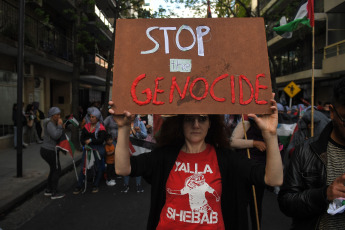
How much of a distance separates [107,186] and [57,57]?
34.2 ft

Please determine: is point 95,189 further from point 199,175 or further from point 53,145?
point 199,175

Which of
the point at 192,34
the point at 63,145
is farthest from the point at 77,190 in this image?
the point at 192,34

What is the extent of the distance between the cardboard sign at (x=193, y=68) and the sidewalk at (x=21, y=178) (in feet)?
13.4

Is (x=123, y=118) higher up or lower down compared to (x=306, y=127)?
higher up

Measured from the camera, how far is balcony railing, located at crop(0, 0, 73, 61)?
34.3ft

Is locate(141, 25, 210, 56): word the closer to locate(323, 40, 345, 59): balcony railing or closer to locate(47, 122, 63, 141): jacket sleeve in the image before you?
locate(47, 122, 63, 141): jacket sleeve

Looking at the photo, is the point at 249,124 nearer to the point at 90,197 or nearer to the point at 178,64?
the point at 178,64

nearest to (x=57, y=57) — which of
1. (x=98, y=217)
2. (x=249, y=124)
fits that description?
(x=98, y=217)

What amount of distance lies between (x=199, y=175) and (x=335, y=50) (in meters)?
18.9

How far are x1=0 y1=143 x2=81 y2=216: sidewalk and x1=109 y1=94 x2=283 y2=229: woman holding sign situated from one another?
3791 millimetres

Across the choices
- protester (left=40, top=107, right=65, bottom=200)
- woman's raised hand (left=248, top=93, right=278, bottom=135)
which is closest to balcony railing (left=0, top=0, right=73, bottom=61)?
protester (left=40, top=107, right=65, bottom=200)

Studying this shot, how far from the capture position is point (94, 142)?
584 centimetres

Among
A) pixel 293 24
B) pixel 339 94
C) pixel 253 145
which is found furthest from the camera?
pixel 293 24

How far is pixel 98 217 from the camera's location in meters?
4.46
